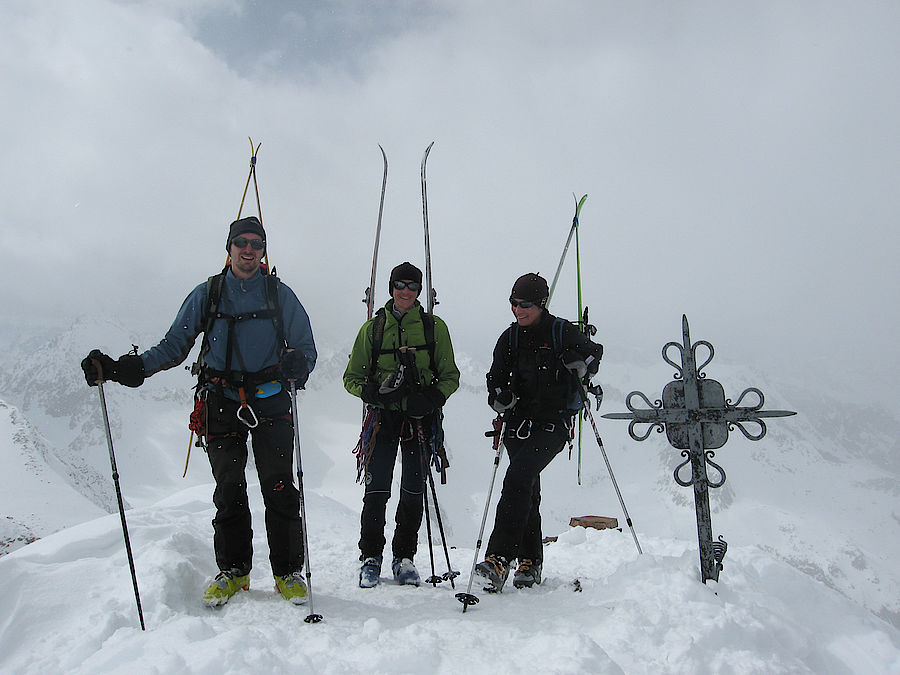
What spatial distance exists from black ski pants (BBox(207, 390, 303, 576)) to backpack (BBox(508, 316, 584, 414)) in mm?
2241

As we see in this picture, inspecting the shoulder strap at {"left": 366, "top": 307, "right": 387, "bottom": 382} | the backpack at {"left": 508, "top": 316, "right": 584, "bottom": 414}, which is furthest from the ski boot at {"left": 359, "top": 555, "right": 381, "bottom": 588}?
the backpack at {"left": 508, "top": 316, "right": 584, "bottom": 414}

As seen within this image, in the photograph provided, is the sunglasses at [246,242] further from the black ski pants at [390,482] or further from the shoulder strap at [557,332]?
the shoulder strap at [557,332]

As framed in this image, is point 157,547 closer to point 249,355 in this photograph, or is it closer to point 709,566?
point 249,355

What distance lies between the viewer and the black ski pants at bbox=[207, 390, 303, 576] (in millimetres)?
4406

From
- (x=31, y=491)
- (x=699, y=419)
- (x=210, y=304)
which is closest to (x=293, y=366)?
(x=210, y=304)

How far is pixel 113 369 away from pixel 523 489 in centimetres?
338

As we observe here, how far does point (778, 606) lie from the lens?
417 centimetres

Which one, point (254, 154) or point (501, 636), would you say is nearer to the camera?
point (501, 636)

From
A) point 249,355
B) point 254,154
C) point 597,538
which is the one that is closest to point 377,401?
point 249,355

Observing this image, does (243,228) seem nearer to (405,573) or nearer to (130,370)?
(130,370)

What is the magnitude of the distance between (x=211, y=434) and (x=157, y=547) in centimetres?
128

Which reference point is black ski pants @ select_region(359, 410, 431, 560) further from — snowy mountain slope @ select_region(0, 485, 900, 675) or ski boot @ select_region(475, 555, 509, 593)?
ski boot @ select_region(475, 555, 509, 593)

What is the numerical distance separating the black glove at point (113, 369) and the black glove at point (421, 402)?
7.29ft

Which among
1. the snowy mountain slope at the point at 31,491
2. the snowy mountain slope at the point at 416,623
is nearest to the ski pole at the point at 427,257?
the snowy mountain slope at the point at 416,623
